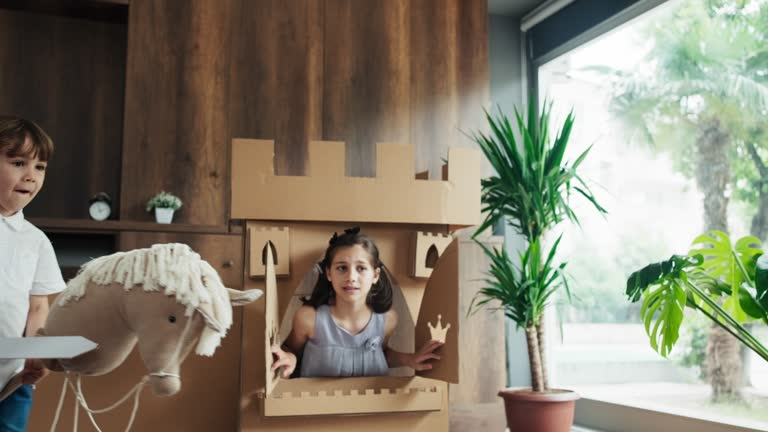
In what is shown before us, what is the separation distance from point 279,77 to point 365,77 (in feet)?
1.21

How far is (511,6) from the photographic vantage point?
3.43 meters

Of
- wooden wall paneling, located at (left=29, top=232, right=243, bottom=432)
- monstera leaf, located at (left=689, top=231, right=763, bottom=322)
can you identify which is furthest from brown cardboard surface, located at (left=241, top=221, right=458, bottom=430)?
monstera leaf, located at (left=689, top=231, right=763, bottom=322)

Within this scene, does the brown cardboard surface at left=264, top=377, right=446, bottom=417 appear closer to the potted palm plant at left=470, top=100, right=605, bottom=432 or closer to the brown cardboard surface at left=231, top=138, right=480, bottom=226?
the brown cardboard surface at left=231, top=138, right=480, bottom=226

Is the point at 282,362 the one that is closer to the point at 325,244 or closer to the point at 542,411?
the point at 325,244

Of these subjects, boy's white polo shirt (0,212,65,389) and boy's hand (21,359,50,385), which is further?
boy's white polo shirt (0,212,65,389)

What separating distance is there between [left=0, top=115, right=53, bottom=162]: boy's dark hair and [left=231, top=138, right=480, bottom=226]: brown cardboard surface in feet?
1.44

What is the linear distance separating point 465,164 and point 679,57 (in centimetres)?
158

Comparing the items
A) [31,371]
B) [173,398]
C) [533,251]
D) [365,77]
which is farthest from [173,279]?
[365,77]

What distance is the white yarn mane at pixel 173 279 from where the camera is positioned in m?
0.81

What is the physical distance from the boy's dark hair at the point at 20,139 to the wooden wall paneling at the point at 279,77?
180 centimetres

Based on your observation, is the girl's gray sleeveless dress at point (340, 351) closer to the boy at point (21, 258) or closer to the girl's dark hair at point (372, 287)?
the girl's dark hair at point (372, 287)

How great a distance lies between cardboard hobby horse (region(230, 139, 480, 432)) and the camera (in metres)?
1.38

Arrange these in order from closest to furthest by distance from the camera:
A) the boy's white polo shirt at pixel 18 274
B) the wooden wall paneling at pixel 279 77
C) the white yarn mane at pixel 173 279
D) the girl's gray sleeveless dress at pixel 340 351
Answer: the white yarn mane at pixel 173 279 < the boy's white polo shirt at pixel 18 274 < the girl's gray sleeveless dress at pixel 340 351 < the wooden wall paneling at pixel 279 77

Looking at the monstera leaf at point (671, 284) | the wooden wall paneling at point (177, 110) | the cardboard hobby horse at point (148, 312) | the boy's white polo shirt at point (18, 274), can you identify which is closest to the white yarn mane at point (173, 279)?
the cardboard hobby horse at point (148, 312)
